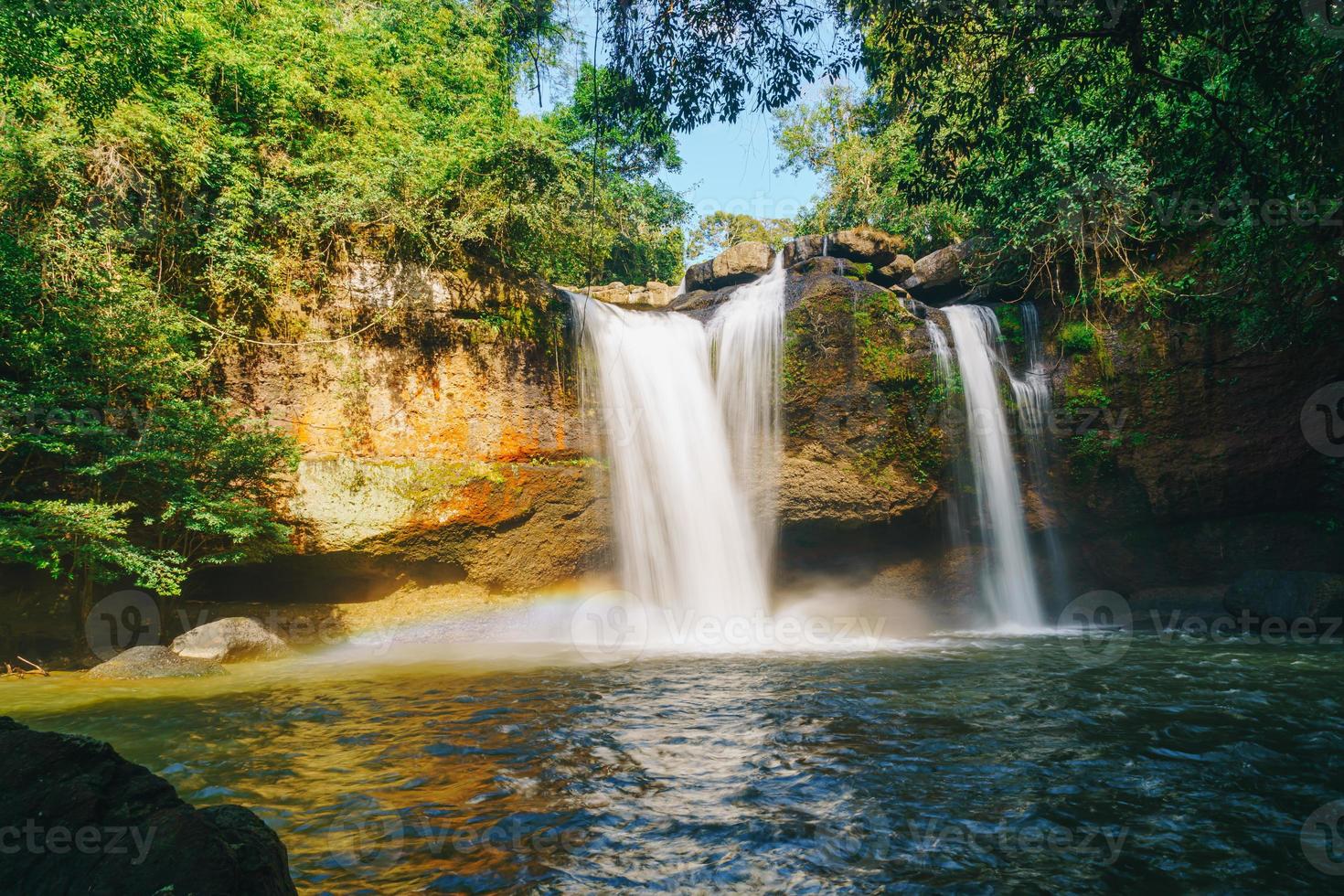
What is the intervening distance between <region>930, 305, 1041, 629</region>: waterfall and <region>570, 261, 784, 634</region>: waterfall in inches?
154

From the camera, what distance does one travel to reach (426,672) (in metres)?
8.59

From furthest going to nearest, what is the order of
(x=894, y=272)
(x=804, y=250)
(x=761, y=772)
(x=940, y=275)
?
(x=804, y=250) < (x=894, y=272) < (x=940, y=275) < (x=761, y=772)

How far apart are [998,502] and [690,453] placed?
6.24 m

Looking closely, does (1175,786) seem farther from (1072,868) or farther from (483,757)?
(483,757)

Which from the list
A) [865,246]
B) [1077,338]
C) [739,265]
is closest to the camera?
[1077,338]

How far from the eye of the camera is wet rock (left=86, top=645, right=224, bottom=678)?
26.9 ft

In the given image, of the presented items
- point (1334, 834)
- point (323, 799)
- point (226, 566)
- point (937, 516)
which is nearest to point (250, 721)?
point (323, 799)

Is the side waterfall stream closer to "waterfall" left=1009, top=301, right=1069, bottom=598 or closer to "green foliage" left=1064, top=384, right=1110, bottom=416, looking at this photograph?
"waterfall" left=1009, top=301, right=1069, bottom=598

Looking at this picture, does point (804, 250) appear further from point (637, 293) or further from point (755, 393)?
point (755, 393)

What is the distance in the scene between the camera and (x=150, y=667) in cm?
827

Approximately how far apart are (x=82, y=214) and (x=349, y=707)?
8.28m

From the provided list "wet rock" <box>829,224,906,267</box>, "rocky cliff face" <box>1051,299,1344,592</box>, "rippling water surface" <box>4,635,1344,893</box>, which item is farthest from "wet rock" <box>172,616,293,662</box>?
"wet rock" <box>829,224,906,267</box>

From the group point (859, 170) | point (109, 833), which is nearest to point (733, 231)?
point (859, 170)

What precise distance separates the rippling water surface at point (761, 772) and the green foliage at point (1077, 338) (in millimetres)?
7147
